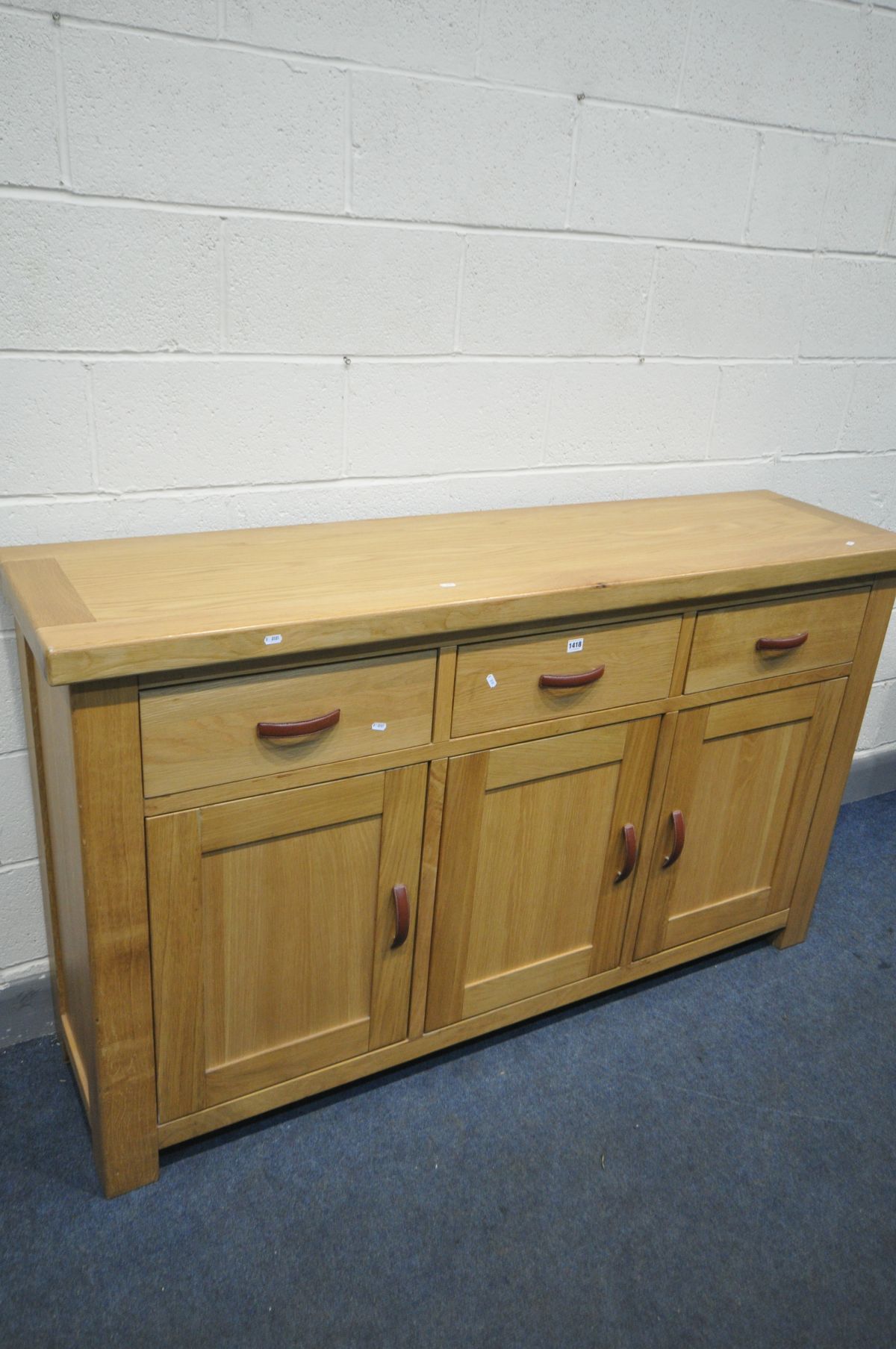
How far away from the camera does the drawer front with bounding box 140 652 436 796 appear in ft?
4.01

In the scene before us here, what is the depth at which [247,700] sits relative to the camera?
49.6 inches

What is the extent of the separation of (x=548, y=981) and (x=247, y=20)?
152 cm

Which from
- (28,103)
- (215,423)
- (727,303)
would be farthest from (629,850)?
(28,103)

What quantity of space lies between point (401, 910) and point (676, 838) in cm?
53

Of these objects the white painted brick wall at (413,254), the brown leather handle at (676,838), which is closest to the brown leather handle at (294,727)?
the white painted brick wall at (413,254)

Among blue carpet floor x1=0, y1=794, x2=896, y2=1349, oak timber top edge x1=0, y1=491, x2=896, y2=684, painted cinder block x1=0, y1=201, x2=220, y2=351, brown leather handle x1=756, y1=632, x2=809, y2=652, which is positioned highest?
painted cinder block x1=0, y1=201, x2=220, y2=351

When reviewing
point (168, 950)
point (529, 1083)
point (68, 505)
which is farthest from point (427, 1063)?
point (68, 505)

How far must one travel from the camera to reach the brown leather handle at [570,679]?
1488 millimetres

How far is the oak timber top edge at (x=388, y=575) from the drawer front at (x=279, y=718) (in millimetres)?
56

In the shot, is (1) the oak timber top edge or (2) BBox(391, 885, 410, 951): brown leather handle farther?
(2) BBox(391, 885, 410, 951): brown leather handle

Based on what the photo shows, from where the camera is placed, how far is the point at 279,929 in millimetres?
1435

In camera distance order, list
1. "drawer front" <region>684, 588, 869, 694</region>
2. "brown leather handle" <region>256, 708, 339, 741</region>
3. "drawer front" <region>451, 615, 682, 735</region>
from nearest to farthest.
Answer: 1. "brown leather handle" <region>256, 708, 339, 741</region>
2. "drawer front" <region>451, 615, 682, 735</region>
3. "drawer front" <region>684, 588, 869, 694</region>

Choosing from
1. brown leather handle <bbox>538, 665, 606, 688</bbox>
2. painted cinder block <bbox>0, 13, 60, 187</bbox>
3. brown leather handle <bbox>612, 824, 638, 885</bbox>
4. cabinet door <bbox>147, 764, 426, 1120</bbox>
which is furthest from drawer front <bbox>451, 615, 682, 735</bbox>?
painted cinder block <bbox>0, 13, 60, 187</bbox>

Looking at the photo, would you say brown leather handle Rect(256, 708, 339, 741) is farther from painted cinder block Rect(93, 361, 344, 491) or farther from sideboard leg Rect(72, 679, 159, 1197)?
painted cinder block Rect(93, 361, 344, 491)
